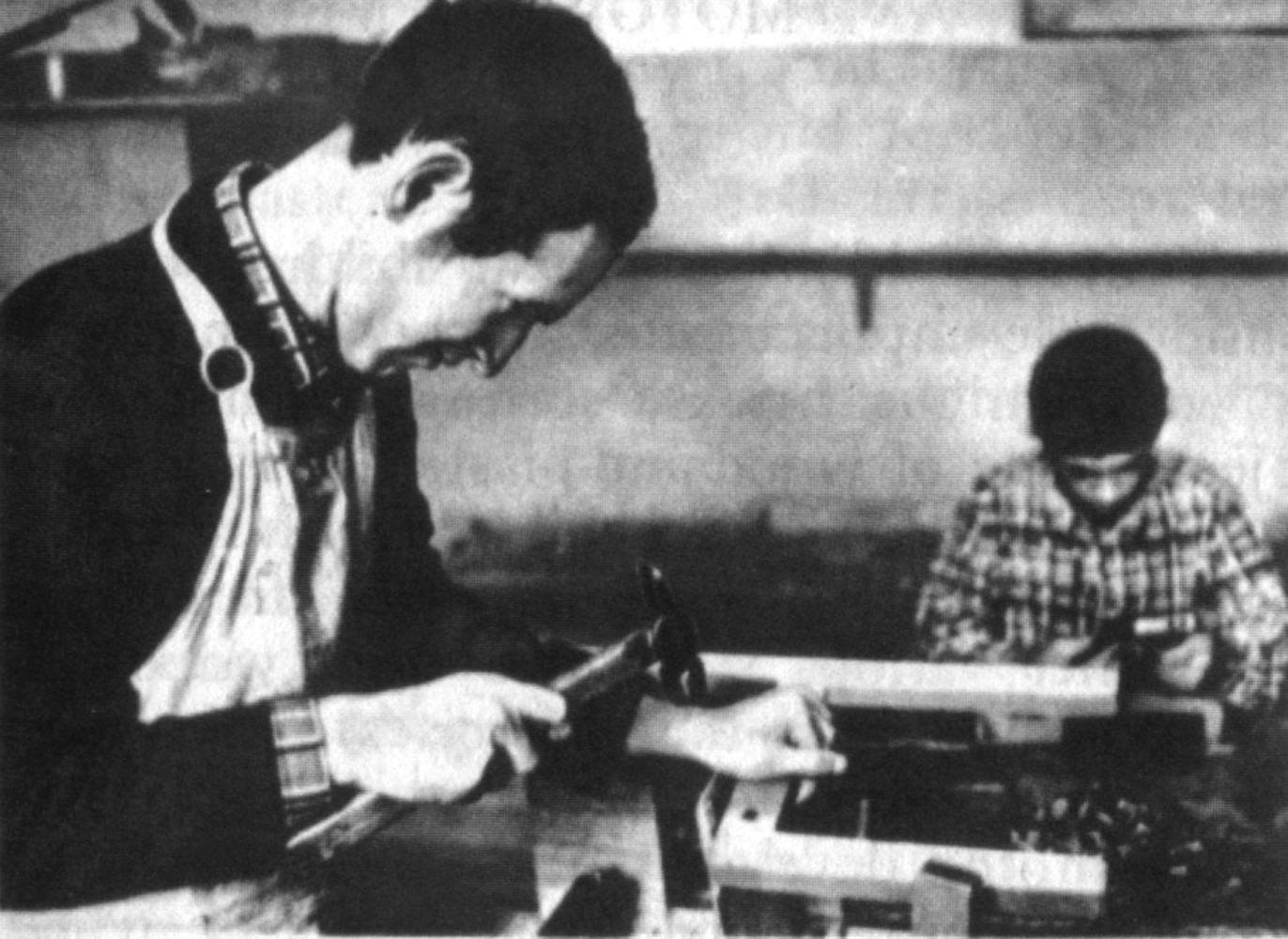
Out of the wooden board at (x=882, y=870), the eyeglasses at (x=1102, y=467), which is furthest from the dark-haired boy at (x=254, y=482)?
the eyeglasses at (x=1102, y=467)

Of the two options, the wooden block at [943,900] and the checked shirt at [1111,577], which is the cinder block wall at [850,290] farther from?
the wooden block at [943,900]

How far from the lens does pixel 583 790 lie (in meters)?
1.23

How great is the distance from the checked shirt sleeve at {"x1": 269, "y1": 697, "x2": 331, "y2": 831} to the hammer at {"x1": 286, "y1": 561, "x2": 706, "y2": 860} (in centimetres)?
3

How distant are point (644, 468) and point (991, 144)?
0.51 metres

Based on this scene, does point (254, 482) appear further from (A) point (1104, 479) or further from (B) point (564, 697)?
(A) point (1104, 479)

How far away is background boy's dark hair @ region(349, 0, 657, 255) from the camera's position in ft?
3.97

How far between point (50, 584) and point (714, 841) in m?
0.68

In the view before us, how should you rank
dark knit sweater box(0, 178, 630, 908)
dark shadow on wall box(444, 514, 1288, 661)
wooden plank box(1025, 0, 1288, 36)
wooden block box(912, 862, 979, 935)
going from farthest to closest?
dark shadow on wall box(444, 514, 1288, 661), wooden plank box(1025, 0, 1288, 36), dark knit sweater box(0, 178, 630, 908), wooden block box(912, 862, 979, 935)

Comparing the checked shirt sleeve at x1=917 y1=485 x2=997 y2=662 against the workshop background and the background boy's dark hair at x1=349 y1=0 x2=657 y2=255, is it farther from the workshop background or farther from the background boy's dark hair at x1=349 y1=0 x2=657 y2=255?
the background boy's dark hair at x1=349 y1=0 x2=657 y2=255

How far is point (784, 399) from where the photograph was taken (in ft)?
4.69

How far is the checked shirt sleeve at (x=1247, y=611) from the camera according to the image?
1.39 m

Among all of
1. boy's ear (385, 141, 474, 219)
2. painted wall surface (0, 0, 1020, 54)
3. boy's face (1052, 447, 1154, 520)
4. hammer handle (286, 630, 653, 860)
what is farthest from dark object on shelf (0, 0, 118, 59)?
boy's face (1052, 447, 1154, 520)

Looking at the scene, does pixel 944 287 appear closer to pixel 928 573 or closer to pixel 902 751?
pixel 928 573

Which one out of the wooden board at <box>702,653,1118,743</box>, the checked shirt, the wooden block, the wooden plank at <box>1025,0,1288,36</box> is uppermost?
the wooden plank at <box>1025,0,1288,36</box>
